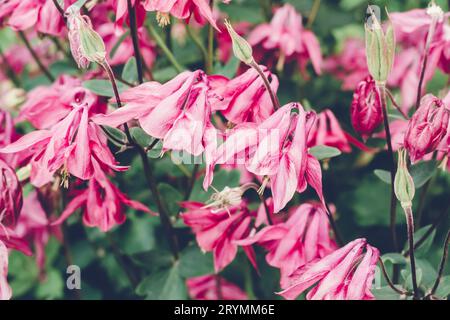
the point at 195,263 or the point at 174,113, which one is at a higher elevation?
the point at 174,113

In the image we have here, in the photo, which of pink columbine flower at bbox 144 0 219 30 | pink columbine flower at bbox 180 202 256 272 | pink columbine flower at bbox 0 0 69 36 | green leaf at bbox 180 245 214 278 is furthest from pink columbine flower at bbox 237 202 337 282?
pink columbine flower at bbox 0 0 69 36

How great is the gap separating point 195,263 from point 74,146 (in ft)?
1.09

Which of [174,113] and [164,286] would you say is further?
[164,286]

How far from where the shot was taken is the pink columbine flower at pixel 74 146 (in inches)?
31.5

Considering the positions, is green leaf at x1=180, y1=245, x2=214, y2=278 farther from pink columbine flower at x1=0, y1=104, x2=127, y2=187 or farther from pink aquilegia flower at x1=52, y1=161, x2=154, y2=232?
pink columbine flower at x1=0, y1=104, x2=127, y2=187

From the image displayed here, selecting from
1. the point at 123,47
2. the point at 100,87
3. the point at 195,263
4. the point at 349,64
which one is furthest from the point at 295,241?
the point at 349,64

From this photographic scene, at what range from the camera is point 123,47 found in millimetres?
1118

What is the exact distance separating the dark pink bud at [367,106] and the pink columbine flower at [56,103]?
34cm

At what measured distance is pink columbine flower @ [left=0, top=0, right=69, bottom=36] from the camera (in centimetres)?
96

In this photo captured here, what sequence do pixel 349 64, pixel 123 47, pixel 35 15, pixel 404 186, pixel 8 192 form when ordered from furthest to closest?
pixel 349 64 → pixel 123 47 → pixel 35 15 → pixel 8 192 → pixel 404 186

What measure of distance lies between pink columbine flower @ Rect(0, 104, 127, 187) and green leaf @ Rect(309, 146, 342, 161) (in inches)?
9.2

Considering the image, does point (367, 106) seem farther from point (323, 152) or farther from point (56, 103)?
point (56, 103)

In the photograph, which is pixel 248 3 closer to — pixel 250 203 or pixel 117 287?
pixel 250 203

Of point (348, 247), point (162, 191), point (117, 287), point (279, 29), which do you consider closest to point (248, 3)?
point (279, 29)
